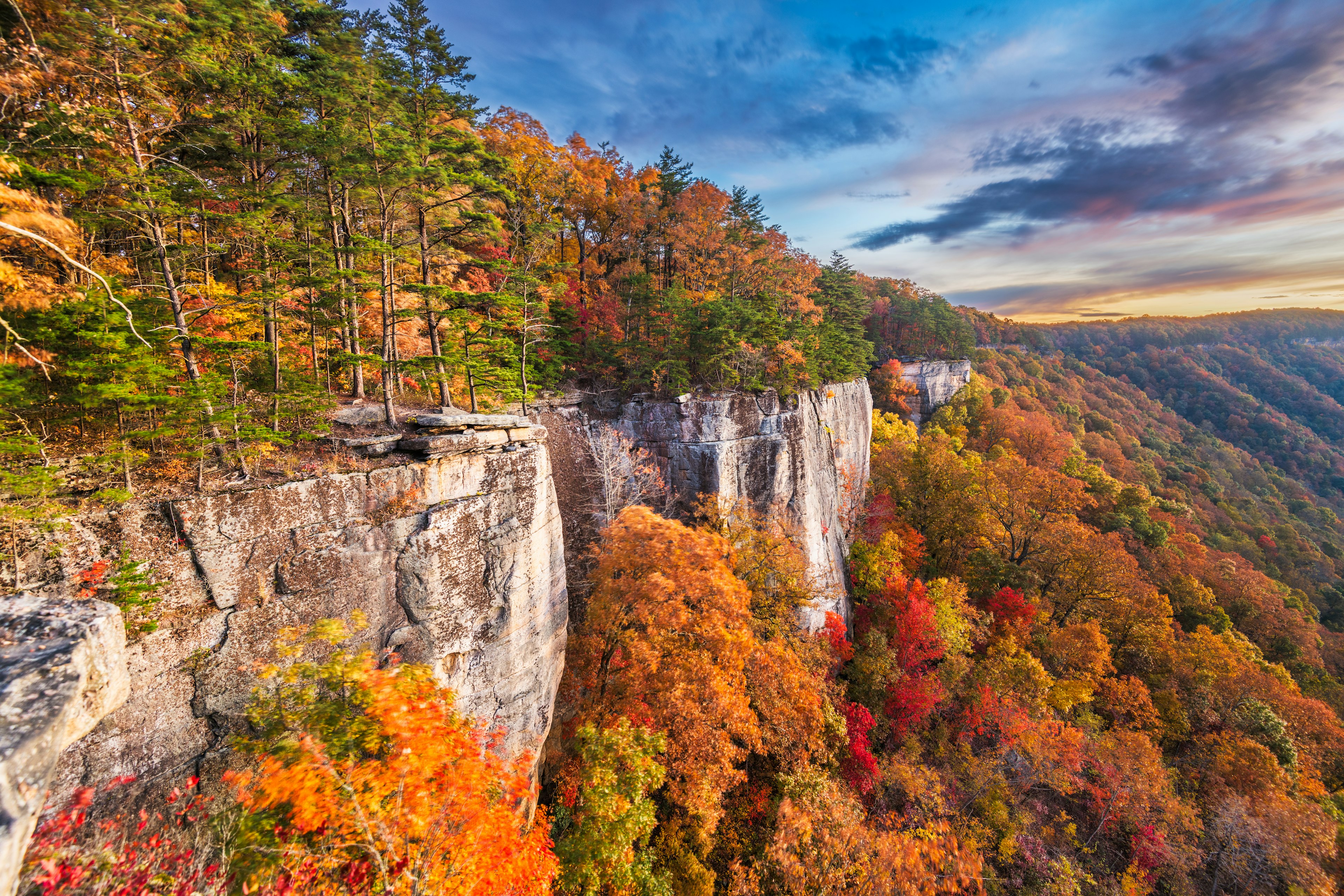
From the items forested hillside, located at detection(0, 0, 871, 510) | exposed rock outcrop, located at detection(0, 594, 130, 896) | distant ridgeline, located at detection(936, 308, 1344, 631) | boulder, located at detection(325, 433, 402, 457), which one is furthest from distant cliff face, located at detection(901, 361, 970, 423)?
exposed rock outcrop, located at detection(0, 594, 130, 896)

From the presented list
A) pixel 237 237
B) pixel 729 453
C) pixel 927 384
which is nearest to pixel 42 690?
pixel 237 237

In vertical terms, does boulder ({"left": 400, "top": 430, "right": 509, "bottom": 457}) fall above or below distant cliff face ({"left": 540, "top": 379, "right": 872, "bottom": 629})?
above

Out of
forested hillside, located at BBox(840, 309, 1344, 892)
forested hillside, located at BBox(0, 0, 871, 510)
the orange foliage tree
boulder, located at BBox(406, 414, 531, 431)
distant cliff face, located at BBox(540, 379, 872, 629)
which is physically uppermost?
forested hillside, located at BBox(0, 0, 871, 510)

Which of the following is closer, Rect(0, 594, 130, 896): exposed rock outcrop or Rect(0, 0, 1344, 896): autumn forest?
Rect(0, 594, 130, 896): exposed rock outcrop

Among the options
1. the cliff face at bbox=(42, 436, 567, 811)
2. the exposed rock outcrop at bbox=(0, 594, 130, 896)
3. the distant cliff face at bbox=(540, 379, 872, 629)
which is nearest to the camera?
the exposed rock outcrop at bbox=(0, 594, 130, 896)

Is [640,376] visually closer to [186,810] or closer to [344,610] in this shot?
[344,610]

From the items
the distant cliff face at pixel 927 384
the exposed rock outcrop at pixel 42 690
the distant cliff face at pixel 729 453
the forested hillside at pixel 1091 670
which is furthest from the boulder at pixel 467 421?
the distant cliff face at pixel 927 384

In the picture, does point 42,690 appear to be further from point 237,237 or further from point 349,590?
point 237,237

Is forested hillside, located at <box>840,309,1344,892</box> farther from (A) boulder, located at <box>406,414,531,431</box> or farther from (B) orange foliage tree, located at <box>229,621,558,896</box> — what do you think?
(A) boulder, located at <box>406,414,531,431</box>
